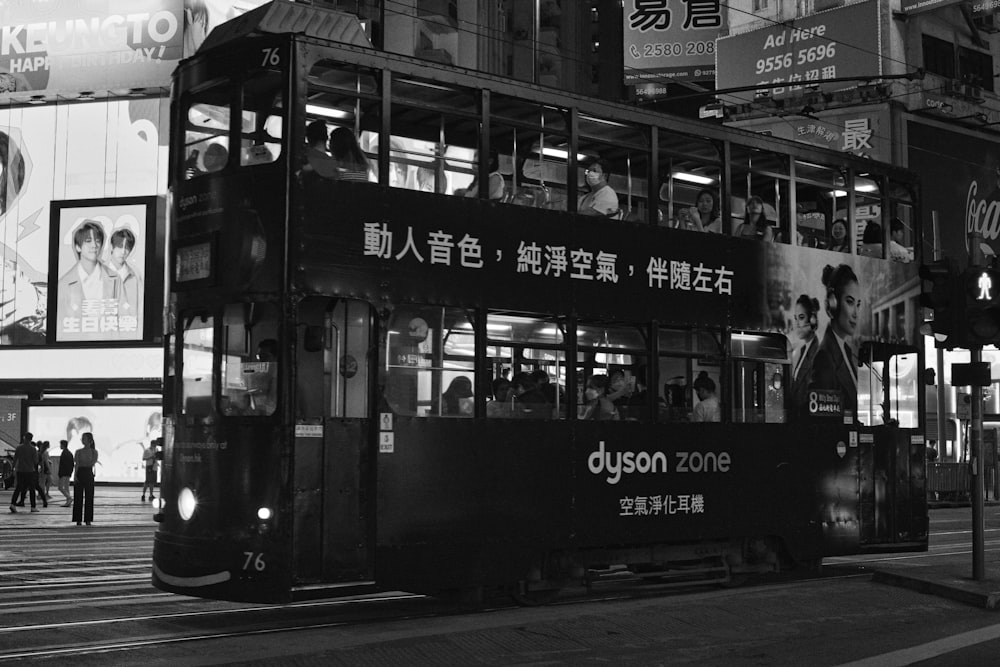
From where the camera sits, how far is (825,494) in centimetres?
1358

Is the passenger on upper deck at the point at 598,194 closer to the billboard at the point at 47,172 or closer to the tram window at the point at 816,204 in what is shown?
the tram window at the point at 816,204

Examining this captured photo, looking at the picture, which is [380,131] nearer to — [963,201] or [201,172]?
[201,172]

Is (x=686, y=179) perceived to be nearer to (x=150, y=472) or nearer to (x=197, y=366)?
(x=197, y=366)

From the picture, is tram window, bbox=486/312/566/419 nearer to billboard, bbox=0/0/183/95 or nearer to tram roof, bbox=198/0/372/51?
tram roof, bbox=198/0/372/51

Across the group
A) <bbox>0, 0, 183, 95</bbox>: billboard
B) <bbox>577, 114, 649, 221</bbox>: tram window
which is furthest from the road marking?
<bbox>0, 0, 183, 95</bbox>: billboard

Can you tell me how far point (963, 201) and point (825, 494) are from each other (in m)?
27.7

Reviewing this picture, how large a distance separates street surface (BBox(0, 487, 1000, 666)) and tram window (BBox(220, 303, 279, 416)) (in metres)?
1.81

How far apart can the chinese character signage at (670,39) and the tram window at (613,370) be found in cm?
2555

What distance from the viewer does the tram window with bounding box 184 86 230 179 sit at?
33.3ft

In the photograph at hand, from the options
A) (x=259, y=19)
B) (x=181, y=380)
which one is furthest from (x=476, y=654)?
(x=259, y=19)

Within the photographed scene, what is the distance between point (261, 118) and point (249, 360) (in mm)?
1961

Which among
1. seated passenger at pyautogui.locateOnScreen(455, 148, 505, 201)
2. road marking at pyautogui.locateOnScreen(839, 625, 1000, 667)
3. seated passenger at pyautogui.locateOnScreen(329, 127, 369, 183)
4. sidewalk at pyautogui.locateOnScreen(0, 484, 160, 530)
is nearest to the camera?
road marking at pyautogui.locateOnScreen(839, 625, 1000, 667)

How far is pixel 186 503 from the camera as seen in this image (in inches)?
392

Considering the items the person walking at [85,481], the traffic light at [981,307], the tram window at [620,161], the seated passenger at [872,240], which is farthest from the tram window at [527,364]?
the person walking at [85,481]
